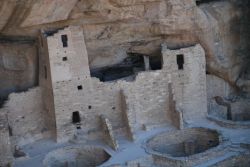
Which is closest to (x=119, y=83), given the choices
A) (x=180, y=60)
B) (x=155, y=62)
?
(x=155, y=62)

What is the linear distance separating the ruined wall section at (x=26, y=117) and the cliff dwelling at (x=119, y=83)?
0.10 ft

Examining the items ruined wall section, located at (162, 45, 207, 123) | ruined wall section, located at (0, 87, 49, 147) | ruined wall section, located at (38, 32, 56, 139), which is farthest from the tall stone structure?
ruined wall section, located at (162, 45, 207, 123)

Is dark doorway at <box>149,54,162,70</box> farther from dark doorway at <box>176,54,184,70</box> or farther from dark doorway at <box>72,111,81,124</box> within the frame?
dark doorway at <box>72,111,81,124</box>

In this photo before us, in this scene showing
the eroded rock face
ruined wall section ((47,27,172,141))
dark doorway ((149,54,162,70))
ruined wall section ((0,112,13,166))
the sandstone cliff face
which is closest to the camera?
ruined wall section ((0,112,13,166))

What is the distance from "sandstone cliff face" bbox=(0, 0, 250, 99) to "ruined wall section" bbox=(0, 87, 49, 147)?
0.88 m

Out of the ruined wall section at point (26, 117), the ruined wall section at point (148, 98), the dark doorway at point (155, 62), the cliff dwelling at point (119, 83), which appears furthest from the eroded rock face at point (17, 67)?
the dark doorway at point (155, 62)

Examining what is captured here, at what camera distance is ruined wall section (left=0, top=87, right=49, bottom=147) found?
17859mm

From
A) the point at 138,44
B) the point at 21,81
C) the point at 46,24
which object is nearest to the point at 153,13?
the point at 138,44

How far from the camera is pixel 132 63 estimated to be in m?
20.3

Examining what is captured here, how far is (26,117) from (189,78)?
18.2 ft

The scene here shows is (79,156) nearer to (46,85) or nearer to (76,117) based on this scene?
Answer: (76,117)

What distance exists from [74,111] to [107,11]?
331 centimetres

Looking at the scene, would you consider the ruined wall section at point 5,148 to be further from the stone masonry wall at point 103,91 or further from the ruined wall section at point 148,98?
the ruined wall section at point 148,98

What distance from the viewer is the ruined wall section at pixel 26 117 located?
1786 cm
